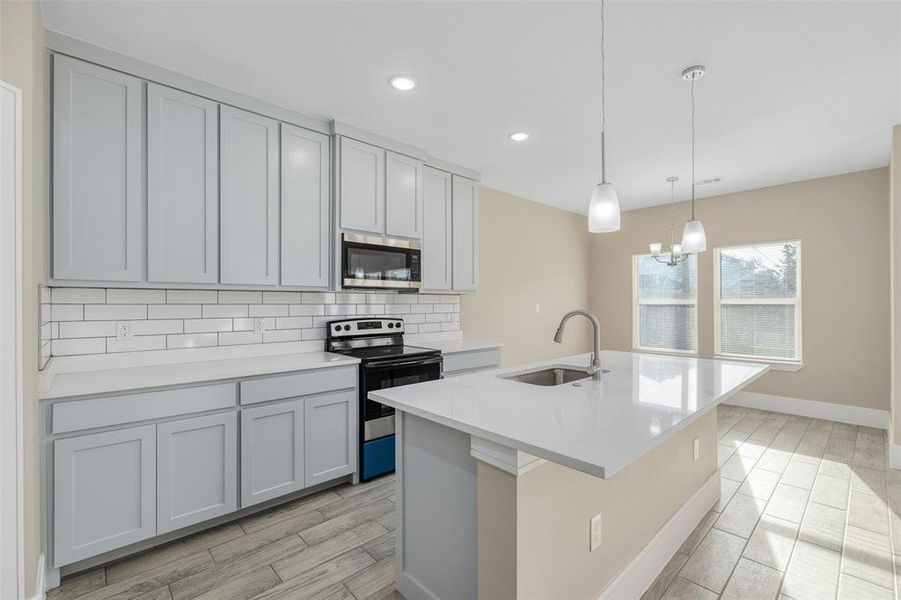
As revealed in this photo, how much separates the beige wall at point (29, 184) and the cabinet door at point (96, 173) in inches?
12.7

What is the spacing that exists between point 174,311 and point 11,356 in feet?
3.96

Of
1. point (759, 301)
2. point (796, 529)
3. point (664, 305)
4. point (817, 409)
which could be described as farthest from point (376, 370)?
point (817, 409)

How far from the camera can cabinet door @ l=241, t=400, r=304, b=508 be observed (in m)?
2.35

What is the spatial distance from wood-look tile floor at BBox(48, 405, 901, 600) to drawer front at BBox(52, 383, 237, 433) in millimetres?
724

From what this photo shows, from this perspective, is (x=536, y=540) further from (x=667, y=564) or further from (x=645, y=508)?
(x=667, y=564)

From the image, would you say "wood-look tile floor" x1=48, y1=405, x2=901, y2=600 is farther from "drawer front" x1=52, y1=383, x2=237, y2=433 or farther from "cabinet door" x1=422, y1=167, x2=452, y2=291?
"cabinet door" x1=422, y1=167, x2=452, y2=291

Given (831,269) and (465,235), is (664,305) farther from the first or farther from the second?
(465,235)

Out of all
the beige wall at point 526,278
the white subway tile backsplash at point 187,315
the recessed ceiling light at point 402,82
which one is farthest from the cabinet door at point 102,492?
the beige wall at point 526,278

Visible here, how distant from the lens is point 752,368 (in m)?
2.19

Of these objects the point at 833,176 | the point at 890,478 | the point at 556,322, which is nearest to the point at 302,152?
the point at 556,322

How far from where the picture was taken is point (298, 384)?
2545mm

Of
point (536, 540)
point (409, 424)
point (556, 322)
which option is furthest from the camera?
point (556, 322)

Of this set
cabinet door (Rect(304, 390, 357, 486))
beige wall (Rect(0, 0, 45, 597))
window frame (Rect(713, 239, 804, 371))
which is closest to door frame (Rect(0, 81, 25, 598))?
beige wall (Rect(0, 0, 45, 597))

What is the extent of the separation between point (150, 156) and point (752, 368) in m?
3.39
